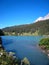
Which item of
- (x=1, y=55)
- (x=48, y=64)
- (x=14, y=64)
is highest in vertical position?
(x=1, y=55)

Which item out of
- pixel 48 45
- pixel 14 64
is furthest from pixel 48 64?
pixel 48 45

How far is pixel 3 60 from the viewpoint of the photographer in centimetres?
914

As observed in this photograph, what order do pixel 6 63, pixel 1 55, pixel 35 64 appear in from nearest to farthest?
pixel 6 63 → pixel 1 55 → pixel 35 64

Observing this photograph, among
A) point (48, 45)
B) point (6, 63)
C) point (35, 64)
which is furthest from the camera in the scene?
point (48, 45)

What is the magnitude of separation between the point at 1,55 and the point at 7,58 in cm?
36

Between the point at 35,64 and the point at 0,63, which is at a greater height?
the point at 0,63

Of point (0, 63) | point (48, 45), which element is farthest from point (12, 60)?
point (48, 45)

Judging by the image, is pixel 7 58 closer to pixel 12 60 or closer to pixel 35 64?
pixel 12 60

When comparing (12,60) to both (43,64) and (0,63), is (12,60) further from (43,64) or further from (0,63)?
(43,64)

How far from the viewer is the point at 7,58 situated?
9203mm

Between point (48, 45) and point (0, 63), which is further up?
point (0, 63)

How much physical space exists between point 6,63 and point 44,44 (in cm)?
5230

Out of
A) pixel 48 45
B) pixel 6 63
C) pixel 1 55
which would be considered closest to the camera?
pixel 6 63

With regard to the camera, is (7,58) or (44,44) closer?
(7,58)
